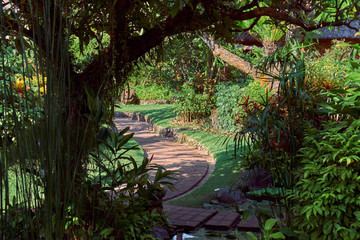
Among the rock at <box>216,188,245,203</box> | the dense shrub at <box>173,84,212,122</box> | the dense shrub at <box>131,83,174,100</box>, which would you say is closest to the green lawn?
the rock at <box>216,188,245,203</box>

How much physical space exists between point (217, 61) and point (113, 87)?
899cm

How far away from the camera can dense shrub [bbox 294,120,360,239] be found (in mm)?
3102

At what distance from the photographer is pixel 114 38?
3.49 meters

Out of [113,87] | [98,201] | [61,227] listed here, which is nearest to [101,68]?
[113,87]

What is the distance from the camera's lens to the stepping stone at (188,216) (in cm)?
440

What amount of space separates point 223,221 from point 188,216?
1.36ft

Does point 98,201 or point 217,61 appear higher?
point 217,61

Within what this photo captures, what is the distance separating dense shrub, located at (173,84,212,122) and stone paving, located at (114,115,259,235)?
118cm

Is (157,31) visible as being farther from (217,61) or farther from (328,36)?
(328,36)

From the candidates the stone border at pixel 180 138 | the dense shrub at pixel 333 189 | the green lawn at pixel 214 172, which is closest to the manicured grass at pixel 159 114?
the stone border at pixel 180 138

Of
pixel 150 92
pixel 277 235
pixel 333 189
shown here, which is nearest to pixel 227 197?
pixel 277 235

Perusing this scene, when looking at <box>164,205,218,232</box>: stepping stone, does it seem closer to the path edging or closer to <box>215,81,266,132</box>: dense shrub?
the path edging

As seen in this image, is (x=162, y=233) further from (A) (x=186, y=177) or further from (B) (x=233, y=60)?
(B) (x=233, y=60)

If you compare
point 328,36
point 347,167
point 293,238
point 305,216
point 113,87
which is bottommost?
point 293,238
